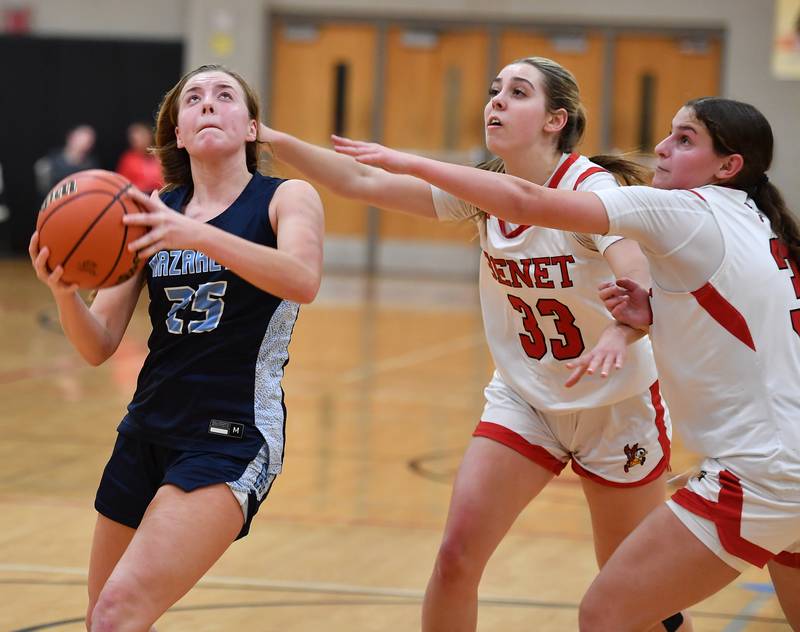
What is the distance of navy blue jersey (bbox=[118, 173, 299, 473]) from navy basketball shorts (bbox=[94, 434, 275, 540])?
3 centimetres

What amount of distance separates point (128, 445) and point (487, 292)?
4.29ft

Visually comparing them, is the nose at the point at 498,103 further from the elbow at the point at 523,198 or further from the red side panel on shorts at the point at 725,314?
the red side panel on shorts at the point at 725,314

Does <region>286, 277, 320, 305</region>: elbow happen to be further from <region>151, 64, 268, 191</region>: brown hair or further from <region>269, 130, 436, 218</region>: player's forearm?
<region>269, 130, 436, 218</region>: player's forearm

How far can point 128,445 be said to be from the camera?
11.3 feet

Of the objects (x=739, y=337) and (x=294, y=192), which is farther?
(x=294, y=192)

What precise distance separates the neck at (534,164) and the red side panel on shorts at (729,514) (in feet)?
3.97

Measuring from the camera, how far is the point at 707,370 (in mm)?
3287

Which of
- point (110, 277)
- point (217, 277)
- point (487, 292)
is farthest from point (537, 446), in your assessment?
point (110, 277)

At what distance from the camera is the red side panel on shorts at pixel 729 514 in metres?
3.19

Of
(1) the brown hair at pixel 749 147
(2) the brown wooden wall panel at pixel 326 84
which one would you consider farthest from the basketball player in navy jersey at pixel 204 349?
(2) the brown wooden wall panel at pixel 326 84

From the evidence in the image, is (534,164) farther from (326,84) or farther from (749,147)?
(326,84)

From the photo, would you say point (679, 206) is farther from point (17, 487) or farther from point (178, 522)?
point (17, 487)

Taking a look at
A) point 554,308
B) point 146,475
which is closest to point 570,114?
point 554,308

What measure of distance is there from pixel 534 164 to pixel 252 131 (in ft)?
3.02
